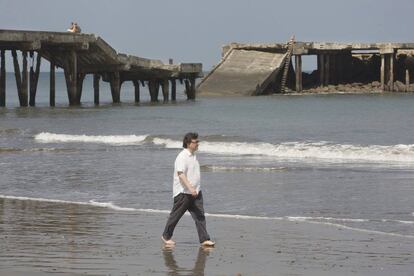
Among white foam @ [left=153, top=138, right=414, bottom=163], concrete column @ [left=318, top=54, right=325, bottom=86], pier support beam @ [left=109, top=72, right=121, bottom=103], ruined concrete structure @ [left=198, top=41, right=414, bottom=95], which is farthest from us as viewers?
concrete column @ [left=318, top=54, right=325, bottom=86]

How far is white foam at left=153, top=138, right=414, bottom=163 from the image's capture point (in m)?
22.6

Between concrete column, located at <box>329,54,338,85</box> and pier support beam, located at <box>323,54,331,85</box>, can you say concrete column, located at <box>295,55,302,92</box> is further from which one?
concrete column, located at <box>329,54,338,85</box>

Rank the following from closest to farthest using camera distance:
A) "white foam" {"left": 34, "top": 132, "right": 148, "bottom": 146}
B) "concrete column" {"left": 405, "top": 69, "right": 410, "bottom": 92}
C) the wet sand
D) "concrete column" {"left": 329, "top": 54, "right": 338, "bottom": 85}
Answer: the wet sand
"white foam" {"left": 34, "top": 132, "right": 148, "bottom": 146}
"concrete column" {"left": 405, "top": 69, "right": 410, "bottom": 92}
"concrete column" {"left": 329, "top": 54, "right": 338, "bottom": 85}

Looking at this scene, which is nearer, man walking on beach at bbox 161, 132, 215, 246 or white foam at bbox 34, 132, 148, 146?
man walking on beach at bbox 161, 132, 215, 246

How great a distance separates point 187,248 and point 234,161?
37.6ft

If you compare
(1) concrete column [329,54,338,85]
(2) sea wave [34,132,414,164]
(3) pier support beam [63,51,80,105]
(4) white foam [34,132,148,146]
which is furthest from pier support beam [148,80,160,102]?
(2) sea wave [34,132,414,164]

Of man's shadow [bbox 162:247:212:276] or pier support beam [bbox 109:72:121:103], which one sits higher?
pier support beam [bbox 109:72:121:103]

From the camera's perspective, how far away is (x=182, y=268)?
31.3ft

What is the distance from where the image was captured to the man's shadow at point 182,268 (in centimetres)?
937

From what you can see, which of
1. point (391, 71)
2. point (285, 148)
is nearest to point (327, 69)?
point (391, 71)

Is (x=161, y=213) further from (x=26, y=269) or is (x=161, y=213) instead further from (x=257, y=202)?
(x=26, y=269)

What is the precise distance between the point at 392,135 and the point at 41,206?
18051mm

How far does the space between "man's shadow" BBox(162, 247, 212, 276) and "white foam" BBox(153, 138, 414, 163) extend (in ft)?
39.2

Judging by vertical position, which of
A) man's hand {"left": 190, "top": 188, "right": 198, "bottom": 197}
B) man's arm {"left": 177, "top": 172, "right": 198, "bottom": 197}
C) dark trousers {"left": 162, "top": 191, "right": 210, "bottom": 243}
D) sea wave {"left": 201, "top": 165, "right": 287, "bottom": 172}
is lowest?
sea wave {"left": 201, "top": 165, "right": 287, "bottom": 172}
